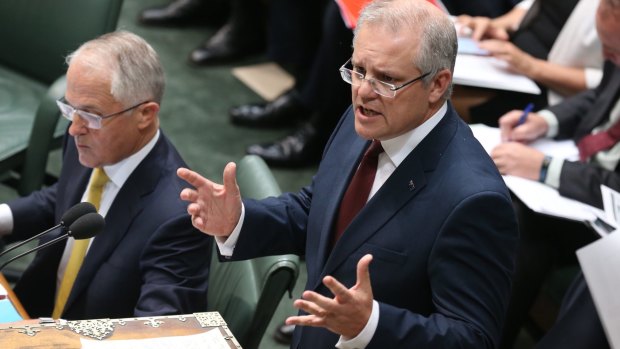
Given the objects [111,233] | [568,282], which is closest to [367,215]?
[111,233]

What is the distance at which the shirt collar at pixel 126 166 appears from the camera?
8.04ft

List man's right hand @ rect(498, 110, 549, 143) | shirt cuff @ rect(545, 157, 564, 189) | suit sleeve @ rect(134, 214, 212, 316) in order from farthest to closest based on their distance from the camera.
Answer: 1. man's right hand @ rect(498, 110, 549, 143)
2. shirt cuff @ rect(545, 157, 564, 189)
3. suit sleeve @ rect(134, 214, 212, 316)

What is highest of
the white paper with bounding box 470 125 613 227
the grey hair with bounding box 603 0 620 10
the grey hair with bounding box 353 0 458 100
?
the grey hair with bounding box 353 0 458 100

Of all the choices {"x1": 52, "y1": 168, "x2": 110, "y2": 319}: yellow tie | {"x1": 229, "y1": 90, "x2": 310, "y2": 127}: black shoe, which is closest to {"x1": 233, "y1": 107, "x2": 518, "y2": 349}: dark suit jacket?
{"x1": 52, "y1": 168, "x2": 110, "y2": 319}: yellow tie

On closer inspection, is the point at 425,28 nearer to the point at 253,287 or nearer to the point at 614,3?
the point at 253,287

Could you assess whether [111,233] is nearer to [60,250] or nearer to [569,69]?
[60,250]

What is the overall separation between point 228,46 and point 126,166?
2.80 metres

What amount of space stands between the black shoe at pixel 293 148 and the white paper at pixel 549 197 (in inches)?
47.4

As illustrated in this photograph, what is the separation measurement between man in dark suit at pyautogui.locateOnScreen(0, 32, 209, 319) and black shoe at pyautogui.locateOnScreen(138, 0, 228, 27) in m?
3.01

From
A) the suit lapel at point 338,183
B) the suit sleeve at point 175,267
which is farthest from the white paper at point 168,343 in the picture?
the suit sleeve at point 175,267

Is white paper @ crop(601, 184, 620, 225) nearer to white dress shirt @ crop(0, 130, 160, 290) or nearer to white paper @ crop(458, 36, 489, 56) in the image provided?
white paper @ crop(458, 36, 489, 56)

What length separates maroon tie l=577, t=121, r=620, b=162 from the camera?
3055 millimetres

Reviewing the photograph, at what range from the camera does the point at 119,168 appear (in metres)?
2.46

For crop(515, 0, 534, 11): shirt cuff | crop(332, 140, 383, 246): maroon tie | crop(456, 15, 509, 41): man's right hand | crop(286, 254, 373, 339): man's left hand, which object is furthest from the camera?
crop(515, 0, 534, 11): shirt cuff
